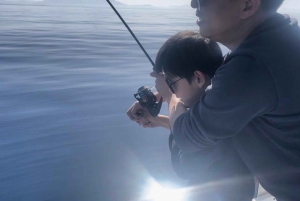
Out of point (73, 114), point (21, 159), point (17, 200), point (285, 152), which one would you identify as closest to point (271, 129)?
point (285, 152)

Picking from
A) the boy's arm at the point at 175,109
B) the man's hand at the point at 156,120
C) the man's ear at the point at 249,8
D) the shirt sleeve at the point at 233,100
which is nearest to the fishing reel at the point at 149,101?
the man's hand at the point at 156,120

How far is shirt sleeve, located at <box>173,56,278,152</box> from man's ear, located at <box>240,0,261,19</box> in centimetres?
16

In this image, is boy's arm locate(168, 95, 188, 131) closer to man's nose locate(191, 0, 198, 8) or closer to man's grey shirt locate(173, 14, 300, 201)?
man's grey shirt locate(173, 14, 300, 201)

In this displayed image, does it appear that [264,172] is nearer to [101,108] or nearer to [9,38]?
[101,108]

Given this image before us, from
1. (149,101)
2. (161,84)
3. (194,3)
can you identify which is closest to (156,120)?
(149,101)

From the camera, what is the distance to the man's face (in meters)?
1.04

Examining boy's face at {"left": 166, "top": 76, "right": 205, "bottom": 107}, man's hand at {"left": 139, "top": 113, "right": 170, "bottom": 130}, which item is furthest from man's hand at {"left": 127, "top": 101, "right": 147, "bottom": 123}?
boy's face at {"left": 166, "top": 76, "right": 205, "bottom": 107}

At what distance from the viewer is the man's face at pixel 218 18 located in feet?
3.41

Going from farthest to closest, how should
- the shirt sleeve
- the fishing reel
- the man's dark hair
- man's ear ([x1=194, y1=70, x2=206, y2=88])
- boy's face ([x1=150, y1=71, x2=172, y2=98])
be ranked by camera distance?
the fishing reel < boy's face ([x1=150, y1=71, x2=172, y2=98]) < man's ear ([x1=194, y1=70, x2=206, y2=88]) < the man's dark hair < the shirt sleeve

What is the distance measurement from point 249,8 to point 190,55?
9.2 inches

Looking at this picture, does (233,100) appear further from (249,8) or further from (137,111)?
(137,111)

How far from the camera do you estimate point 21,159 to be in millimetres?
2330

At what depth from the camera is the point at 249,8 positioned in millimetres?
1017

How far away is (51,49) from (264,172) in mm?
5422
